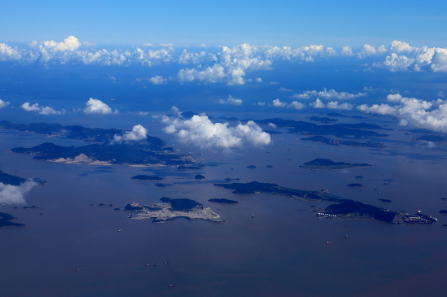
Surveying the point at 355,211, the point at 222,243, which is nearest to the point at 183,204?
the point at 222,243

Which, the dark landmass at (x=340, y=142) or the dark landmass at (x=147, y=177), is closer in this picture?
the dark landmass at (x=147, y=177)

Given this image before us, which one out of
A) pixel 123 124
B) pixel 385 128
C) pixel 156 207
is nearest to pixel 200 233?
pixel 156 207

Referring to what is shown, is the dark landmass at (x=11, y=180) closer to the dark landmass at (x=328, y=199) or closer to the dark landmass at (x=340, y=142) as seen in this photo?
the dark landmass at (x=328, y=199)

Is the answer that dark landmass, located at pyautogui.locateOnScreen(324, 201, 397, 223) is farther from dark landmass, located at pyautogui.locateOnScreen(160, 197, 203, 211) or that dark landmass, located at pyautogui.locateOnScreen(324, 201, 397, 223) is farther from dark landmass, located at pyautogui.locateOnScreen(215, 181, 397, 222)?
dark landmass, located at pyautogui.locateOnScreen(160, 197, 203, 211)

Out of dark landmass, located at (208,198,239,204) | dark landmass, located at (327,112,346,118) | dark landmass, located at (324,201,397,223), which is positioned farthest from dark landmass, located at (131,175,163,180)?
dark landmass, located at (327,112,346,118)

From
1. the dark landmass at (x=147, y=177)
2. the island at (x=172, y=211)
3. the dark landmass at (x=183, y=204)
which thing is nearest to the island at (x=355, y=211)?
the island at (x=172, y=211)
